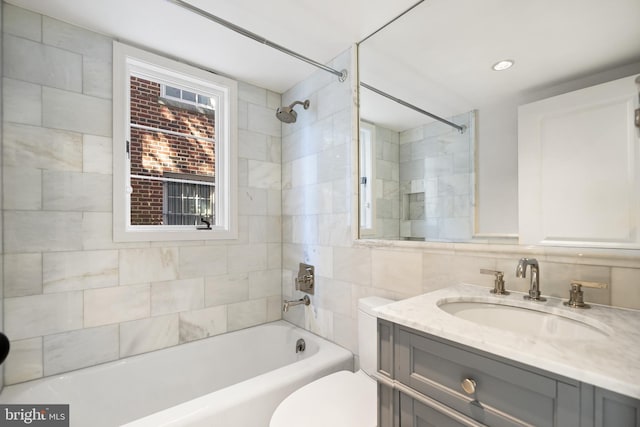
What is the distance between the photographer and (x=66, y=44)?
1.64 metres

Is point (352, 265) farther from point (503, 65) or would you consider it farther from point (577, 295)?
point (503, 65)

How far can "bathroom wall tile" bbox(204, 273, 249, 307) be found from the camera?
2133 millimetres

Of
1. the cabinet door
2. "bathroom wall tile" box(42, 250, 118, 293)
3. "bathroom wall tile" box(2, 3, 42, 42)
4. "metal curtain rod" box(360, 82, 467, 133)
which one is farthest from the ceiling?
"bathroom wall tile" box(42, 250, 118, 293)

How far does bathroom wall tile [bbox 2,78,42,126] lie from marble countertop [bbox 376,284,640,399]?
6.60 ft

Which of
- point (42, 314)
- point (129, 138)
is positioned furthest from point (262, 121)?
point (42, 314)

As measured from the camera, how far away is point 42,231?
157 cm

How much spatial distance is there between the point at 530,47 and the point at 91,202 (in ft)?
7.56

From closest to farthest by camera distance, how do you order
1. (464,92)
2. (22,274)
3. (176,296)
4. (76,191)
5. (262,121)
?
(464,92) < (22,274) < (76,191) < (176,296) < (262,121)

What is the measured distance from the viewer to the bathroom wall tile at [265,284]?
2.35m

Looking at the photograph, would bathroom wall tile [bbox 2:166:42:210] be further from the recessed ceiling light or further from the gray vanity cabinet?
the recessed ceiling light

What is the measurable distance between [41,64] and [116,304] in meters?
1.40

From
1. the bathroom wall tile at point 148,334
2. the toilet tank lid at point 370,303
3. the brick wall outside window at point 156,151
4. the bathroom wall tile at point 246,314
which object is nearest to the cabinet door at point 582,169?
the toilet tank lid at point 370,303

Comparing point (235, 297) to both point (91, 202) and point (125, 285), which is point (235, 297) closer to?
point (125, 285)

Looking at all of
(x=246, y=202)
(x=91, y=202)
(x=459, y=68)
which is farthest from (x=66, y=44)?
(x=459, y=68)
